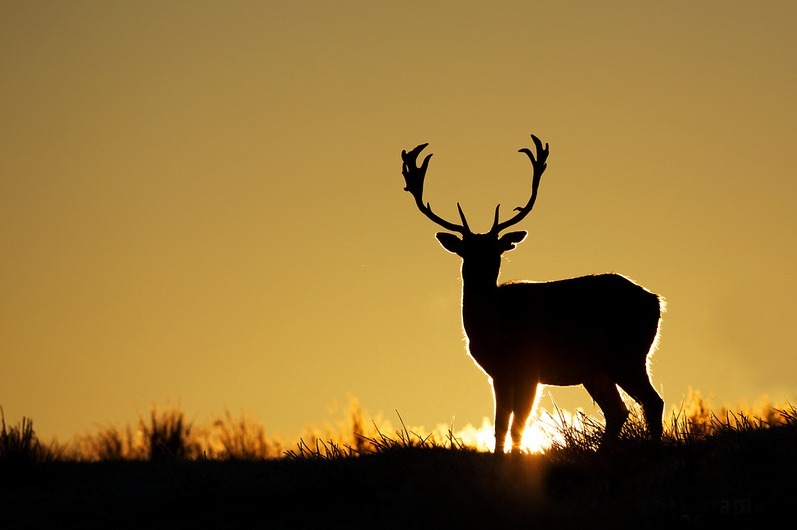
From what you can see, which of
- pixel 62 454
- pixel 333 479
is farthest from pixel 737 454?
pixel 62 454

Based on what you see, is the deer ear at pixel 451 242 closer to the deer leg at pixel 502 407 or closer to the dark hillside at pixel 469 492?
the deer leg at pixel 502 407

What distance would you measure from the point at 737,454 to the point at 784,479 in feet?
2.01

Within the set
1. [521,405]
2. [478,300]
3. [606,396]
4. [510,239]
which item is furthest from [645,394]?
[510,239]

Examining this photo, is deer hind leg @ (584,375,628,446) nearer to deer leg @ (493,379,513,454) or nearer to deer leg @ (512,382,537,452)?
deer leg @ (512,382,537,452)

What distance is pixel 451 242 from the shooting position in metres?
11.8

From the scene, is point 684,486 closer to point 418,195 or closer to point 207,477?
point 207,477

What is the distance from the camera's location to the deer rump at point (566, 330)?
1144 cm

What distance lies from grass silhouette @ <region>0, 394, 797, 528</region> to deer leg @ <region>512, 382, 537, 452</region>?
116 cm

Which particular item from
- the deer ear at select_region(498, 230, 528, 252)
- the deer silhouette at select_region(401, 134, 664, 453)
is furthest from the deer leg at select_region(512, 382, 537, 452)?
the deer ear at select_region(498, 230, 528, 252)

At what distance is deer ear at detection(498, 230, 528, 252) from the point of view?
11789 mm

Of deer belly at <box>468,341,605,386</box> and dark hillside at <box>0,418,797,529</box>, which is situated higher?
deer belly at <box>468,341,605,386</box>

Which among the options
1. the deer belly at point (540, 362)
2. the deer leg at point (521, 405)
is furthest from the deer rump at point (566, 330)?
the deer leg at point (521, 405)

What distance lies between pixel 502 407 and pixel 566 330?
1.18 metres

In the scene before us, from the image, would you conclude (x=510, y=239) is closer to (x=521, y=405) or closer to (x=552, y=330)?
(x=552, y=330)
